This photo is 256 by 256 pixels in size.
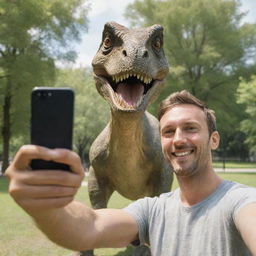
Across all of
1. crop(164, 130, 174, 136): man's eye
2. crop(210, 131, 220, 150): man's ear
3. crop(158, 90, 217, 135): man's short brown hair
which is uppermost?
crop(158, 90, 217, 135): man's short brown hair

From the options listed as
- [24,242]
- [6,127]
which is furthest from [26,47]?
[24,242]

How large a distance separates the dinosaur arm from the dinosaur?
57.2 inches

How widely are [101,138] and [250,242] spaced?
324 centimetres

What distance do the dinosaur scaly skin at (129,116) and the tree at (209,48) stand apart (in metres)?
27.7

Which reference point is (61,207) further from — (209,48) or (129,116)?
(209,48)

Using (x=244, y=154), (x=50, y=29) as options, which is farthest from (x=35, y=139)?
(x=244, y=154)

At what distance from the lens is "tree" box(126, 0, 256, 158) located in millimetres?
32812

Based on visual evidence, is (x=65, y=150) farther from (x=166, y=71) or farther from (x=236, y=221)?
(x=166, y=71)

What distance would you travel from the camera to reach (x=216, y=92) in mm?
34062

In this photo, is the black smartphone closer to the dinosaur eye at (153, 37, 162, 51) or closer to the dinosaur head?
the dinosaur head

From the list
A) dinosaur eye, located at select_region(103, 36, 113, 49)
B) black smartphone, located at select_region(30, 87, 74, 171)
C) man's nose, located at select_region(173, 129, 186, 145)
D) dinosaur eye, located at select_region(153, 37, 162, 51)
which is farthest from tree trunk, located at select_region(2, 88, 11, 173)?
black smartphone, located at select_region(30, 87, 74, 171)

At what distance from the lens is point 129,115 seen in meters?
3.71

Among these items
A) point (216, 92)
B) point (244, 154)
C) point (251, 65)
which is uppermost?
point (251, 65)

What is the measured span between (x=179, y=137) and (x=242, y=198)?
473 millimetres
